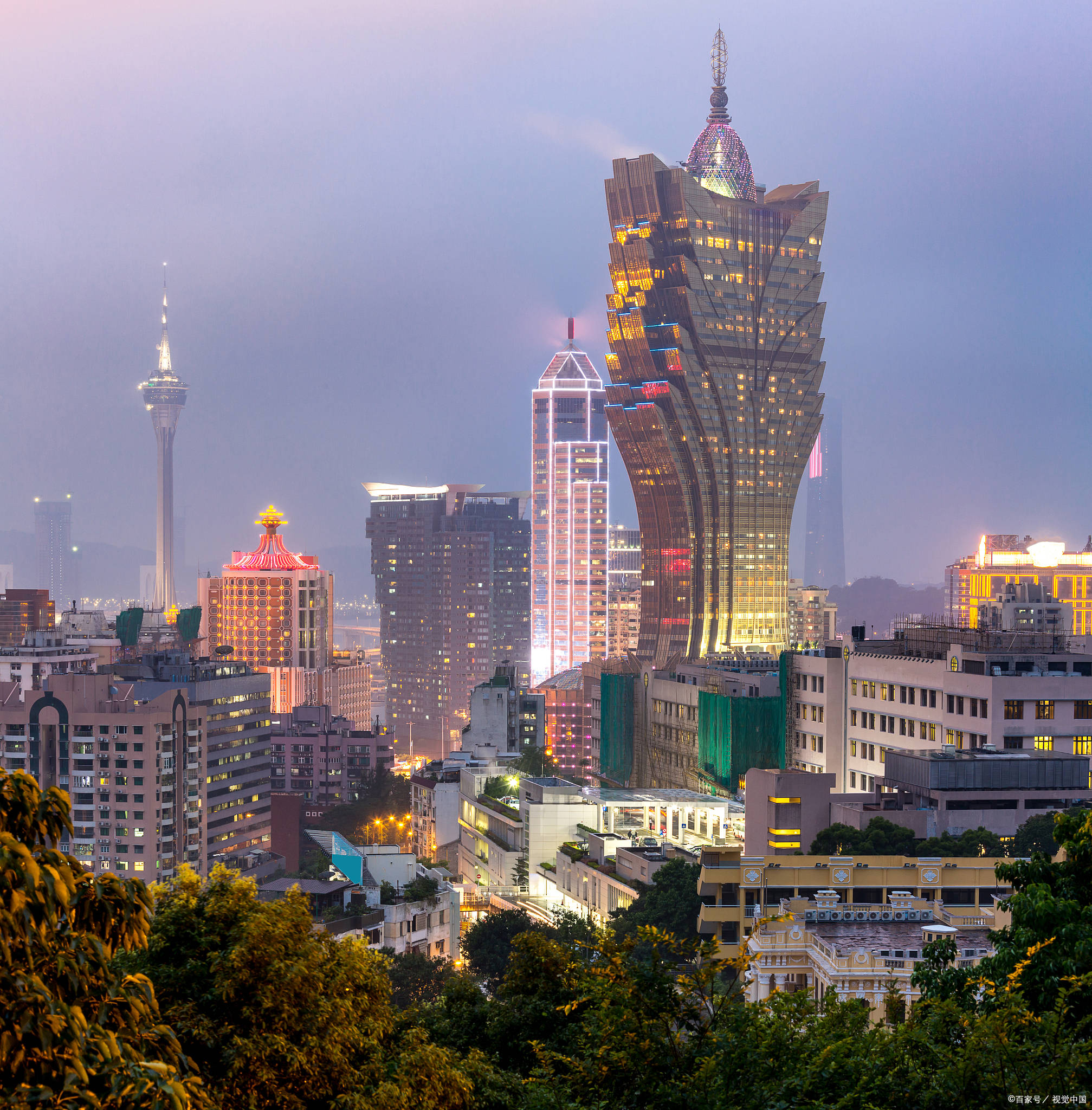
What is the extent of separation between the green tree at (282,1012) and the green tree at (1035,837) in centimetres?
4262

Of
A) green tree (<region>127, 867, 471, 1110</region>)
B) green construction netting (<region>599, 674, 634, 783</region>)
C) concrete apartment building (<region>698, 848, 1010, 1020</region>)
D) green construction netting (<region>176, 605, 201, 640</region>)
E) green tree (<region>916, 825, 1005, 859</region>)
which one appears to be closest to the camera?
green tree (<region>127, 867, 471, 1110</region>)

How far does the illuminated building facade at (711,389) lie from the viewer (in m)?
160

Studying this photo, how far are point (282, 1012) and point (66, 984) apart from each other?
6.07 meters

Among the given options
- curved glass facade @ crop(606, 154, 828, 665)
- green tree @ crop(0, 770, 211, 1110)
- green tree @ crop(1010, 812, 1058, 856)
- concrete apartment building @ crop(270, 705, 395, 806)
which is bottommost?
concrete apartment building @ crop(270, 705, 395, 806)

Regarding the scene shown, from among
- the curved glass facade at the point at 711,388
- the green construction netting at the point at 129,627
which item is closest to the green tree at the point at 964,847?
the curved glass facade at the point at 711,388

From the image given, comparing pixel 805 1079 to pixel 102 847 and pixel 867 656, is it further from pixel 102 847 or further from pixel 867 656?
pixel 102 847

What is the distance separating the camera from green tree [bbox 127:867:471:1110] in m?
15.5

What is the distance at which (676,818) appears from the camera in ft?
268

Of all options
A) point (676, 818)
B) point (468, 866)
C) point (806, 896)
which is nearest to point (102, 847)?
point (468, 866)

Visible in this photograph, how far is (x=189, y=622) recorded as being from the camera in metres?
189

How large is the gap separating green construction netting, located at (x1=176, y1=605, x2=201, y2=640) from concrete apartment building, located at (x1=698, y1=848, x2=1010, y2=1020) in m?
143

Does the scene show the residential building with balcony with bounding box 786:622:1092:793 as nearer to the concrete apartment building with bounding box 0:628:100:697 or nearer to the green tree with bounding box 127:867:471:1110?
the green tree with bounding box 127:867:471:1110

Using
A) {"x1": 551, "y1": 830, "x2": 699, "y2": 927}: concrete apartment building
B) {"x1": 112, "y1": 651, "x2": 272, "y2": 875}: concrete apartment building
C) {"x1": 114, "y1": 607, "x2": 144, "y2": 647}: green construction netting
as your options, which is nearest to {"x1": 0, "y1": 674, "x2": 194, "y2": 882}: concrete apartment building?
{"x1": 112, "y1": 651, "x2": 272, "y2": 875}: concrete apartment building

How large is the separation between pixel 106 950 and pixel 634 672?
117m
